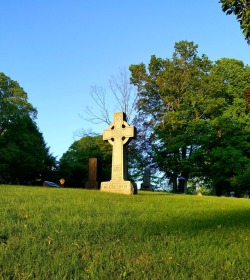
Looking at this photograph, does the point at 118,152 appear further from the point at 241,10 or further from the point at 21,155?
the point at 21,155

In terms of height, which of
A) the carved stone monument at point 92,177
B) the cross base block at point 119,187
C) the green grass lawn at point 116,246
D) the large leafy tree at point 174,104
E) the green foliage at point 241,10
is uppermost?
the large leafy tree at point 174,104

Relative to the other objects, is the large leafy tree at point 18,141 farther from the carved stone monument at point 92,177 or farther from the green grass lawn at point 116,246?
the green grass lawn at point 116,246

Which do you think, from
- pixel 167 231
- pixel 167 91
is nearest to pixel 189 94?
pixel 167 91

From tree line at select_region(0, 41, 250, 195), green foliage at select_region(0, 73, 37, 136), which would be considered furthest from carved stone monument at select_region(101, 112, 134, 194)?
green foliage at select_region(0, 73, 37, 136)

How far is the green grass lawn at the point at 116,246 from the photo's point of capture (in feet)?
10.8

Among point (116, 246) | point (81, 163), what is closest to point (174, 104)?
point (81, 163)

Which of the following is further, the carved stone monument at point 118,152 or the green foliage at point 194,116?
the green foliage at point 194,116

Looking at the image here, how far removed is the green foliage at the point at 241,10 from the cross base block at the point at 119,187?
7632 mm

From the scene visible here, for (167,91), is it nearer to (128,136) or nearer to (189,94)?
(189,94)

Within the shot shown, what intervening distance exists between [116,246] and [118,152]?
34.2 ft

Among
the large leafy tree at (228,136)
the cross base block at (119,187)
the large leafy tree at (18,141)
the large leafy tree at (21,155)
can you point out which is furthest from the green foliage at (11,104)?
the cross base block at (119,187)

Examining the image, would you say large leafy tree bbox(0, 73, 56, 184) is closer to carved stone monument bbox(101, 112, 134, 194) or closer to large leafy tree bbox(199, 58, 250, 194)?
large leafy tree bbox(199, 58, 250, 194)

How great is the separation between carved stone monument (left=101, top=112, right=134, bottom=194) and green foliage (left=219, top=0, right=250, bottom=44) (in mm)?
7529

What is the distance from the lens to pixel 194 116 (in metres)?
34.4
